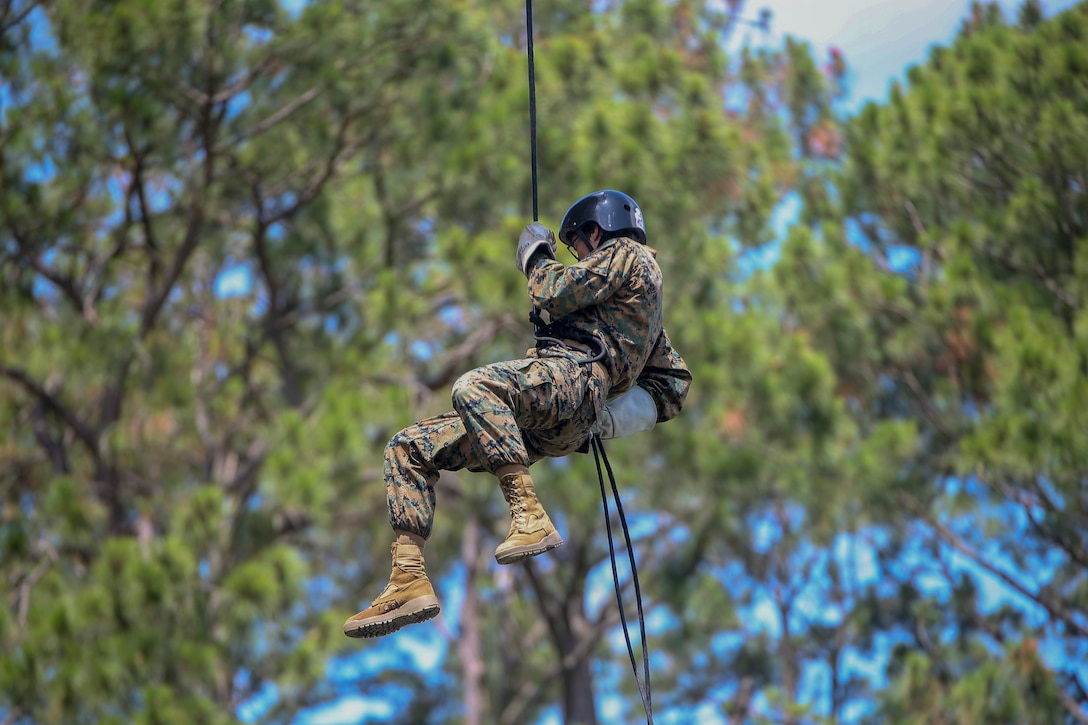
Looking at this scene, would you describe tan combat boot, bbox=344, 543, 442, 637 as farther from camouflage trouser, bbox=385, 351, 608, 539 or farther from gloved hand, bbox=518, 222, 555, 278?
gloved hand, bbox=518, 222, 555, 278

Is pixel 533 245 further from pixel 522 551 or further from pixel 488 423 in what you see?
pixel 522 551

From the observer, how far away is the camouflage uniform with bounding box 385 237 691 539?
3826mm

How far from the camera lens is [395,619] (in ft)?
12.3

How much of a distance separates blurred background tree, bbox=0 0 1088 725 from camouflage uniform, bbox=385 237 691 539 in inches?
240

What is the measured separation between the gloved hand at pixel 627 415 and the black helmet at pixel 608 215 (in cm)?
53

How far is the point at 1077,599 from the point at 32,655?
8400 mm

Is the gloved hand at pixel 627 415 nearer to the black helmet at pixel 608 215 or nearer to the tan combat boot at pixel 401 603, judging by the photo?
the black helmet at pixel 608 215

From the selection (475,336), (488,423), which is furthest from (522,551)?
(475,336)

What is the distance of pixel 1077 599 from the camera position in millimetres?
11172

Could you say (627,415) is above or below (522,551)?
above

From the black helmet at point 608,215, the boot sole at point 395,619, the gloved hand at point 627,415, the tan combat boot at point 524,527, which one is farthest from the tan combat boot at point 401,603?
the black helmet at point 608,215

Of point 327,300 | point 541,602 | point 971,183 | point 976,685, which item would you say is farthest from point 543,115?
point 976,685

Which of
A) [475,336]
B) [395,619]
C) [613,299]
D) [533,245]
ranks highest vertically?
[475,336]

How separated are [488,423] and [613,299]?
634 millimetres
